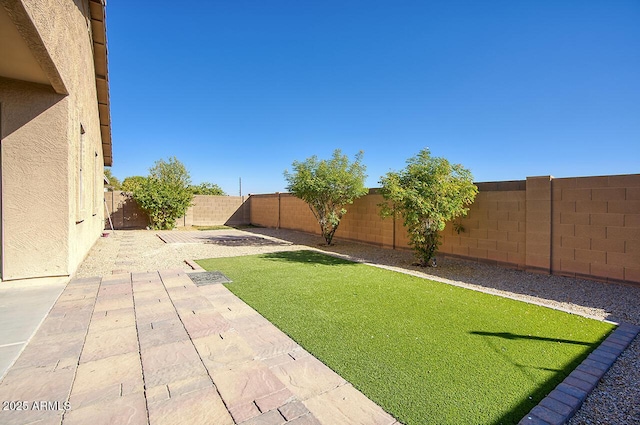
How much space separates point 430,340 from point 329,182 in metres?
7.57

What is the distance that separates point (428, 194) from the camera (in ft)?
23.6

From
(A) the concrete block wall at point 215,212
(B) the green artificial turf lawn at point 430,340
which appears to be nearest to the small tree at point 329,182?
(B) the green artificial turf lawn at point 430,340

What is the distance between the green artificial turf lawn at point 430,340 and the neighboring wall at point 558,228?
248 centimetres

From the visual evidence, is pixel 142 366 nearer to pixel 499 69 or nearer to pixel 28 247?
pixel 28 247

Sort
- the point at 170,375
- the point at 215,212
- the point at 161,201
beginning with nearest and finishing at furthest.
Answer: the point at 170,375
the point at 161,201
the point at 215,212

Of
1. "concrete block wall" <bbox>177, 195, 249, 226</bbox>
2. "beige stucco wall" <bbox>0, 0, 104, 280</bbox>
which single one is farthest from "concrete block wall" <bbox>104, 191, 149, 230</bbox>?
"beige stucco wall" <bbox>0, 0, 104, 280</bbox>

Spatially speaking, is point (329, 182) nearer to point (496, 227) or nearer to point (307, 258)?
point (307, 258)

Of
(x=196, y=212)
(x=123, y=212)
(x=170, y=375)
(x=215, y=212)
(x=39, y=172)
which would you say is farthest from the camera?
(x=215, y=212)

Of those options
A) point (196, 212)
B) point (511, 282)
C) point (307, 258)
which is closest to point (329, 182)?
point (307, 258)

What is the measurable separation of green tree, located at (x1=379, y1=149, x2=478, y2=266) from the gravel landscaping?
98 centimetres

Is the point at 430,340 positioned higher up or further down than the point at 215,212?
further down

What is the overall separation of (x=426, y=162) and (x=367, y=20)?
6.65 metres

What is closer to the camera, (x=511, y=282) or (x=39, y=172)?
(x=39, y=172)

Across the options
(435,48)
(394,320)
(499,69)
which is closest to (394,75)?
(435,48)
